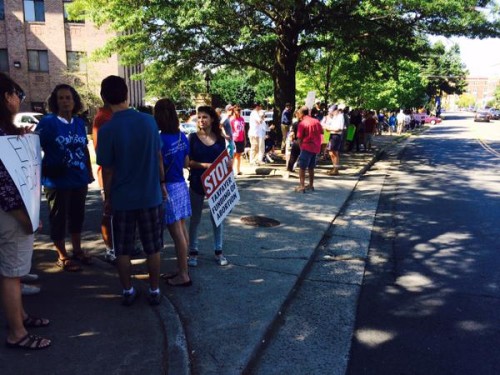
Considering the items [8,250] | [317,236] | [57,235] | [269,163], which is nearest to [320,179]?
[269,163]

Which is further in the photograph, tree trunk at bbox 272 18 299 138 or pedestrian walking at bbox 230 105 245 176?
tree trunk at bbox 272 18 299 138

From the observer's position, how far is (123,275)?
3.71 metres

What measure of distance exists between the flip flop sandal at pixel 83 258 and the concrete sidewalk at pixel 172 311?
91 mm

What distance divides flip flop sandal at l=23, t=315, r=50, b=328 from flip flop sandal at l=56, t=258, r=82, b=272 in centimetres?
118

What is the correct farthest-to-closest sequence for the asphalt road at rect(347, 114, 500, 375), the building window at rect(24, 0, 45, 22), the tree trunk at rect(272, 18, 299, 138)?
1. the building window at rect(24, 0, 45, 22)
2. the tree trunk at rect(272, 18, 299, 138)
3. the asphalt road at rect(347, 114, 500, 375)

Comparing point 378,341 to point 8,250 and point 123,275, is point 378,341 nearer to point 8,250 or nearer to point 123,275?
point 123,275

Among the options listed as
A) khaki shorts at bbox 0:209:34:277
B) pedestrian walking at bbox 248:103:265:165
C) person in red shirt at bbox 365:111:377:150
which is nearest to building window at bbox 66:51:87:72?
person in red shirt at bbox 365:111:377:150

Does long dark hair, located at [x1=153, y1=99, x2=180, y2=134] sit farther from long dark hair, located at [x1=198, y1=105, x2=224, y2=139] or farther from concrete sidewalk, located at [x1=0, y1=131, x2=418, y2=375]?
concrete sidewalk, located at [x1=0, y1=131, x2=418, y2=375]

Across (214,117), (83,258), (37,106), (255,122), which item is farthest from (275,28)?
(37,106)

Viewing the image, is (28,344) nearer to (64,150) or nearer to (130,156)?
(130,156)

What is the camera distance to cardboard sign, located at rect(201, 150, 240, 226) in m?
4.60

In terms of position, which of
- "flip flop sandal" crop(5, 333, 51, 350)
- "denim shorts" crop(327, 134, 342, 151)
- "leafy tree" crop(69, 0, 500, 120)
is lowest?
"flip flop sandal" crop(5, 333, 51, 350)

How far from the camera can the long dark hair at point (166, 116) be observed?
4082 mm

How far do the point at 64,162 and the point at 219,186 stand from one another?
161cm
